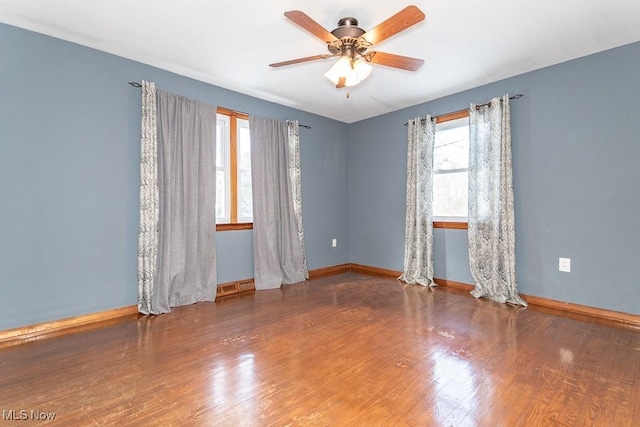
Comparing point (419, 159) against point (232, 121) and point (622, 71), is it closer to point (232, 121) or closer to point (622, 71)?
point (622, 71)

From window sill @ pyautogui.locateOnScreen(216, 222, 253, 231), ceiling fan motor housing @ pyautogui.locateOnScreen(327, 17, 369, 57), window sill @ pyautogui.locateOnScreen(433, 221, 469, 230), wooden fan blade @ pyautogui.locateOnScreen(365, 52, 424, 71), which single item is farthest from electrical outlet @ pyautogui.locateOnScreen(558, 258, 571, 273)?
window sill @ pyautogui.locateOnScreen(216, 222, 253, 231)

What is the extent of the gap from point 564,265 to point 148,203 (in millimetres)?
4169

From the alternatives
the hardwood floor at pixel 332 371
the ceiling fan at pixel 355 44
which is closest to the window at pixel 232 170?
the hardwood floor at pixel 332 371

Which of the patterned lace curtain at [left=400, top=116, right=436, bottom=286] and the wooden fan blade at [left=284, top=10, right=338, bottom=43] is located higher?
the wooden fan blade at [left=284, top=10, right=338, bottom=43]

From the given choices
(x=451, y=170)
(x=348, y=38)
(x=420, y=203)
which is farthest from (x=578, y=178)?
(x=348, y=38)

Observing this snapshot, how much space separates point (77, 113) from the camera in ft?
8.82

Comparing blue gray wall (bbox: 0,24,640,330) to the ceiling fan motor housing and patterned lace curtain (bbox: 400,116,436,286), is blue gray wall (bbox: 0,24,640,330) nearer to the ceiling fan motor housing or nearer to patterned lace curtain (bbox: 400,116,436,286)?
patterned lace curtain (bbox: 400,116,436,286)

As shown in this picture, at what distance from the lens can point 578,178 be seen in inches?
117

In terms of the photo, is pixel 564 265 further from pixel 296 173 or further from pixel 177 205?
pixel 177 205

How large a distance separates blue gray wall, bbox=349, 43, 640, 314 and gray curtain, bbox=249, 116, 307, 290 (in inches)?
85.4

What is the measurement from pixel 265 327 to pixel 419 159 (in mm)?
2862

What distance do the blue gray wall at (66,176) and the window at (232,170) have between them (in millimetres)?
590

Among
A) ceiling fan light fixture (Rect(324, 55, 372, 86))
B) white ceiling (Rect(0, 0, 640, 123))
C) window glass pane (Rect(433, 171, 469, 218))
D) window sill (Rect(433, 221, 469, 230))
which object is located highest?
white ceiling (Rect(0, 0, 640, 123))

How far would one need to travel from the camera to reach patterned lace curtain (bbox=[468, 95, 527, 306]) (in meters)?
3.28
